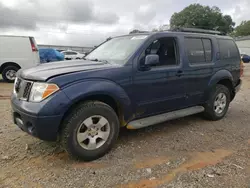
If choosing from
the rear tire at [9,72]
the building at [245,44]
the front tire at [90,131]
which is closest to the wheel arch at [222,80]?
the front tire at [90,131]

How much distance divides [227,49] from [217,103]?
4.05 feet

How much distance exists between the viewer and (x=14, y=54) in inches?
370

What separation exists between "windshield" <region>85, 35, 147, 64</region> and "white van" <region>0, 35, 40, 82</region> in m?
6.54

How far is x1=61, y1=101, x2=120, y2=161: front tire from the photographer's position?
2.69m

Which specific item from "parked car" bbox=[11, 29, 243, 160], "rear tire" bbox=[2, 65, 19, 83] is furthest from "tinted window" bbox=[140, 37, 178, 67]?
"rear tire" bbox=[2, 65, 19, 83]

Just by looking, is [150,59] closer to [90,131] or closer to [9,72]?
[90,131]

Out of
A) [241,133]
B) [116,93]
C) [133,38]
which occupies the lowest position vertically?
[241,133]

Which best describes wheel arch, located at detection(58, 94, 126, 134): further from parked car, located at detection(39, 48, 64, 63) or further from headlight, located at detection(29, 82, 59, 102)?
parked car, located at detection(39, 48, 64, 63)

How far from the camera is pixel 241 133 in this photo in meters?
4.05

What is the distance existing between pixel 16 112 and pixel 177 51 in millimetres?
2783

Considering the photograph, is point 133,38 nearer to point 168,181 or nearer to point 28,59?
point 168,181

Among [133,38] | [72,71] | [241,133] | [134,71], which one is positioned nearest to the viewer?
[72,71]

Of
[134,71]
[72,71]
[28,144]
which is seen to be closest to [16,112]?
[28,144]

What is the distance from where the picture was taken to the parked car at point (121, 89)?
8.55 feet
